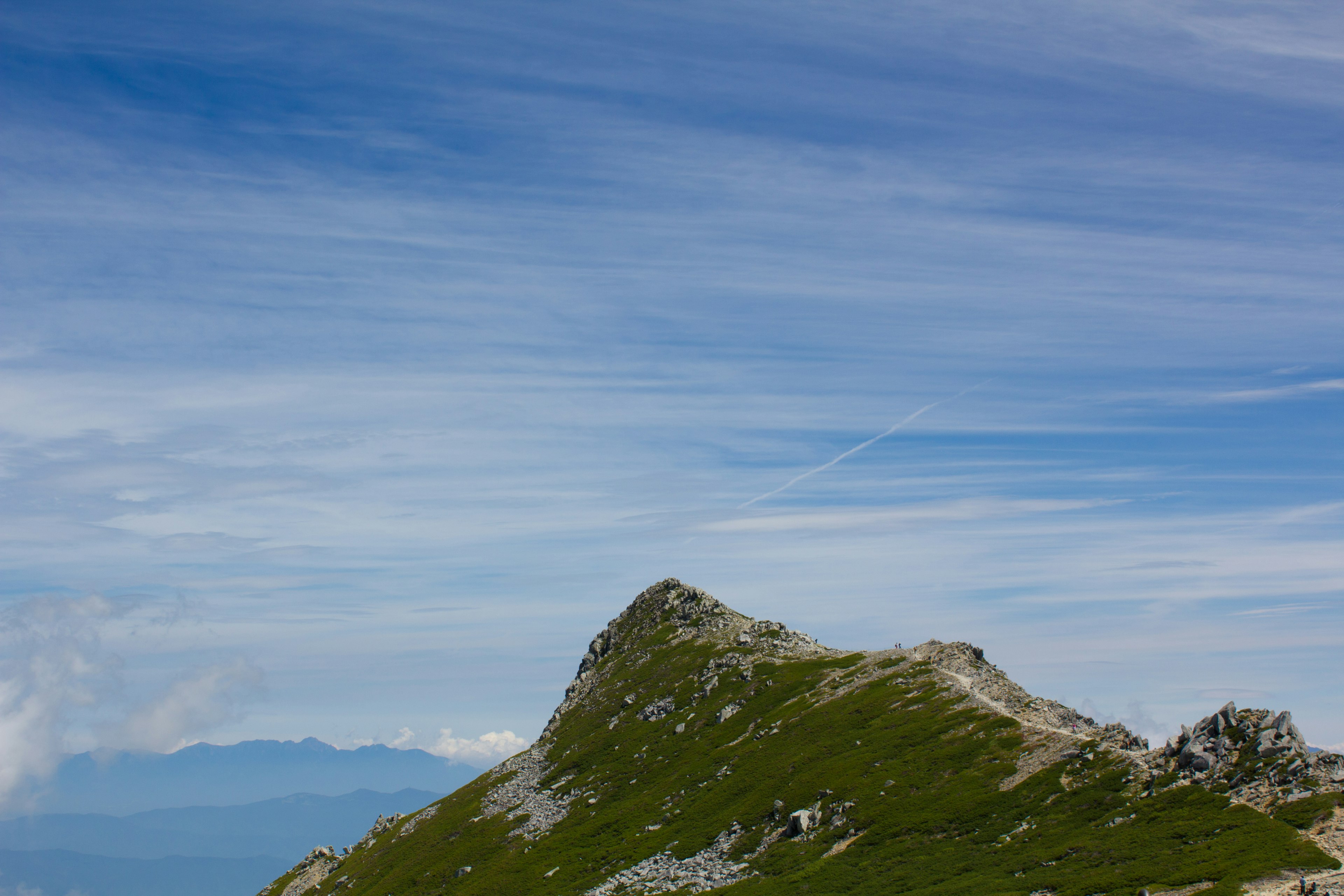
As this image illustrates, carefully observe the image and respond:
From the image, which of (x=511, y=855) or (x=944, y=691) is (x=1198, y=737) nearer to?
(x=944, y=691)

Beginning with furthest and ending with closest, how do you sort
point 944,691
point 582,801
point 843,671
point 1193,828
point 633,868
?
point 843,671, point 582,801, point 944,691, point 633,868, point 1193,828

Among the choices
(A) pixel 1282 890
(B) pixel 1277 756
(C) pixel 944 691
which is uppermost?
(C) pixel 944 691

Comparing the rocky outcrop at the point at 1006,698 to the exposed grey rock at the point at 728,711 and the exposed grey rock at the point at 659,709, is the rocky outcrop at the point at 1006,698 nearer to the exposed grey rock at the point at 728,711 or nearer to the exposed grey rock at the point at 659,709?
the exposed grey rock at the point at 728,711

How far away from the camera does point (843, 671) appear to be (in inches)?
5650

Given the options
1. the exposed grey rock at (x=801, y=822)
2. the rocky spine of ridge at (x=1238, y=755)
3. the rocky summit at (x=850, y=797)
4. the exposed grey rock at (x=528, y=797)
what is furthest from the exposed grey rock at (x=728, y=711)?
the rocky spine of ridge at (x=1238, y=755)

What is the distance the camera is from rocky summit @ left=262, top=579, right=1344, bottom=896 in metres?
63.7

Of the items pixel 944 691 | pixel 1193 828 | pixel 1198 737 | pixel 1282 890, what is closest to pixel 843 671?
pixel 944 691

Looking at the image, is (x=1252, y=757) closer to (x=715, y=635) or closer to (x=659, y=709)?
(x=659, y=709)

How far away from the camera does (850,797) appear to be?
94.7 metres

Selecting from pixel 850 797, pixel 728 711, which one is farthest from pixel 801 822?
pixel 728 711

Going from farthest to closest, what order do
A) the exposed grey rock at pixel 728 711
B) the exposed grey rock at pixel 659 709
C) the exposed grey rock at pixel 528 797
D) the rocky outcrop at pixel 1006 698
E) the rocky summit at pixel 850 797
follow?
the exposed grey rock at pixel 659 709 → the exposed grey rock at pixel 728 711 → the exposed grey rock at pixel 528 797 → the rocky outcrop at pixel 1006 698 → the rocky summit at pixel 850 797

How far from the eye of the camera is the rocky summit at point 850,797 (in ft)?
209

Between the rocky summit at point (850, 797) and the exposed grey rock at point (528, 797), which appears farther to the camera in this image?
the exposed grey rock at point (528, 797)

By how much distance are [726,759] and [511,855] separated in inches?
1259
